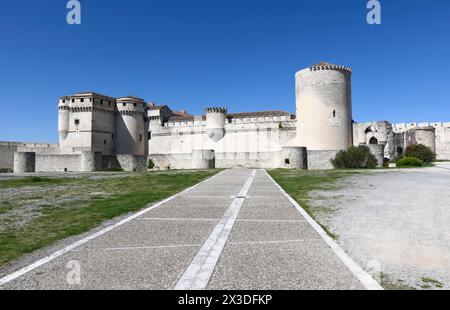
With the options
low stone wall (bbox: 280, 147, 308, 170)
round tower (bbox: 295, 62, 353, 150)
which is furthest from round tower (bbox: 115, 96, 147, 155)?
low stone wall (bbox: 280, 147, 308, 170)

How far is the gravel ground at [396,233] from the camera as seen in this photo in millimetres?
3789

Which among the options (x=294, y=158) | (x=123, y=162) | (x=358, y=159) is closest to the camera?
(x=358, y=159)

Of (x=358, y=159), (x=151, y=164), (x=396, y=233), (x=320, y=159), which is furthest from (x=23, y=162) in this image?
(x=396, y=233)

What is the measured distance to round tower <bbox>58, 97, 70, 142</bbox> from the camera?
4975 cm

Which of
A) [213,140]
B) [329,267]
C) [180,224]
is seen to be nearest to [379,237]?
[329,267]

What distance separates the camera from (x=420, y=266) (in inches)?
159

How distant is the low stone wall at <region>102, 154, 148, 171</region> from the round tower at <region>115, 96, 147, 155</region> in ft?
35.7

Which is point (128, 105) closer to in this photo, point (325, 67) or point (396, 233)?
point (325, 67)

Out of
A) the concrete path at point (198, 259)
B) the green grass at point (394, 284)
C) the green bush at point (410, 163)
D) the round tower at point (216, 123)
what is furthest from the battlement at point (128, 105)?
the green grass at point (394, 284)

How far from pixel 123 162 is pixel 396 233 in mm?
39157

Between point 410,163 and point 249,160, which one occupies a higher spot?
point 249,160

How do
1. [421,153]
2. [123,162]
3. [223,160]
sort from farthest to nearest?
[223,160] → [123,162] → [421,153]

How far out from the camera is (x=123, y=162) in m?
41.6

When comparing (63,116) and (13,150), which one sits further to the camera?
(13,150)
